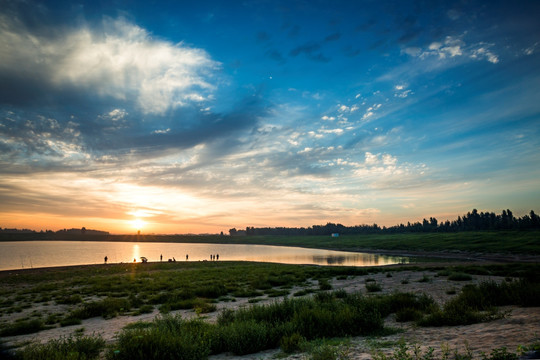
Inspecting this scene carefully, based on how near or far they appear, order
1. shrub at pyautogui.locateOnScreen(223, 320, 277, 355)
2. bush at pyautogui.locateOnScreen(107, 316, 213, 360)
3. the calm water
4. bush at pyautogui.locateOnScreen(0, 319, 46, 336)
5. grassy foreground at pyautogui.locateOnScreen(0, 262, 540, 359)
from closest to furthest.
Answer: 1. bush at pyautogui.locateOnScreen(107, 316, 213, 360)
2. grassy foreground at pyautogui.locateOnScreen(0, 262, 540, 359)
3. shrub at pyautogui.locateOnScreen(223, 320, 277, 355)
4. bush at pyautogui.locateOnScreen(0, 319, 46, 336)
5. the calm water

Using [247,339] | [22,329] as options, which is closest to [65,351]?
[247,339]

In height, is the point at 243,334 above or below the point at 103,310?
above

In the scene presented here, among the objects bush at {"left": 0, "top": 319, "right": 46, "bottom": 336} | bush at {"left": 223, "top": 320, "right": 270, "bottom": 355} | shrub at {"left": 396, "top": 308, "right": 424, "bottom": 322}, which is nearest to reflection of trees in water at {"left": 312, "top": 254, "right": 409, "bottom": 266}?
shrub at {"left": 396, "top": 308, "right": 424, "bottom": 322}

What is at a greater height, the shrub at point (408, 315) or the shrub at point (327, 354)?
the shrub at point (327, 354)

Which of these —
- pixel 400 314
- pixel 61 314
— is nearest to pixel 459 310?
pixel 400 314

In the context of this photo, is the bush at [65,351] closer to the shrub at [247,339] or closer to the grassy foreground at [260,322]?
the grassy foreground at [260,322]

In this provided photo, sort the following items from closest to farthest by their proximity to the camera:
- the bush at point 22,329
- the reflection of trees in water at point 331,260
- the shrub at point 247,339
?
the shrub at point 247,339 → the bush at point 22,329 → the reflection of trees in water at point 331,260

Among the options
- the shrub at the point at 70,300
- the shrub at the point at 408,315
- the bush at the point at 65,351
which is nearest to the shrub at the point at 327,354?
the shrub at the point at 408,315

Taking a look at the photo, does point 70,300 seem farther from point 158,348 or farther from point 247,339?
point 247,339

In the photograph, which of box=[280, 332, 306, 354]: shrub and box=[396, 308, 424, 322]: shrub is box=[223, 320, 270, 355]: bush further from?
box=[396, 308, 424, 322]: shrub

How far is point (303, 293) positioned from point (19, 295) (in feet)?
83.4

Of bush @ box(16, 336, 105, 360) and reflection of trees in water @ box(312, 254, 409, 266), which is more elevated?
bush @ box(16, 336, 105, 360)

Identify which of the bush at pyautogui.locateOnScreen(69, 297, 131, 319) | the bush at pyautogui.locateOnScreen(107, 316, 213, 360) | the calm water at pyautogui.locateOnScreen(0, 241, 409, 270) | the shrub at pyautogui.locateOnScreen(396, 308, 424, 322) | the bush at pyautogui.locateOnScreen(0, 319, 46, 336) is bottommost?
the calm water at pyautogui.locateOnScreen(0, 241, 409, 270)

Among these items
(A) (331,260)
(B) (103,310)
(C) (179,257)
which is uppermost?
(B) (103,310)
